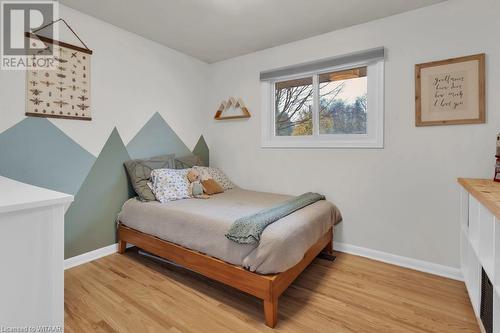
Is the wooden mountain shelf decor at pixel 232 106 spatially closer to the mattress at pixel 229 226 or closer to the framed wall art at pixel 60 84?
the mattress at pixel 229 226

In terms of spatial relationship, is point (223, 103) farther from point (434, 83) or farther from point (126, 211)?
point (434, 83)

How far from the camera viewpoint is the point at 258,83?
3.19m

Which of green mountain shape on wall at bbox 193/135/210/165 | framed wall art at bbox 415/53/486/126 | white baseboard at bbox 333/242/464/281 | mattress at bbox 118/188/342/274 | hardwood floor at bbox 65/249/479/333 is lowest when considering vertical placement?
hardwood floor at bbox 65/249/479/333

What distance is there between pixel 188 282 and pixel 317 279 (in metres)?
1.08

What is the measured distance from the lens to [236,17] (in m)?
2.42

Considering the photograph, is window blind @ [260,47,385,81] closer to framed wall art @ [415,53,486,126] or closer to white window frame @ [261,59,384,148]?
white window frame @ [261,59,384,148]

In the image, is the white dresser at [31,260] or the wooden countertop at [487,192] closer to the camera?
the white dresser at [31,260]

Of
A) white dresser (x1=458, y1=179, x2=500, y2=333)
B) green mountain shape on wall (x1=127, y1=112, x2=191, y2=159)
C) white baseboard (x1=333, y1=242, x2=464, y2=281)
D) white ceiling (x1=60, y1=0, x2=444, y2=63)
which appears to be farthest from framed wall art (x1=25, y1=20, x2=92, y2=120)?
white dresser (x1=458, y1=179, x2=500, y2=333)

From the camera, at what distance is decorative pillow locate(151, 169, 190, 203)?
252 cm

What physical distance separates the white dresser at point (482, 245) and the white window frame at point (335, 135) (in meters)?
0.89

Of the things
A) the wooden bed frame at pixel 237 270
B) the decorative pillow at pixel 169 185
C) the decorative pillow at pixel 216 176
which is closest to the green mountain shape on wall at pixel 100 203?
the wooden bed frame at pixel 237 270

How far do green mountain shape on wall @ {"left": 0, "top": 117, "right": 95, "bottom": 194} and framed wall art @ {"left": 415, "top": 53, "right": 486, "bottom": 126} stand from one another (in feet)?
10.2

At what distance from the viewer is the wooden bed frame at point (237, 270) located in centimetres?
158

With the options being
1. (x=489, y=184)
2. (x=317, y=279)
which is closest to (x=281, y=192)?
(x=317, y=279)
